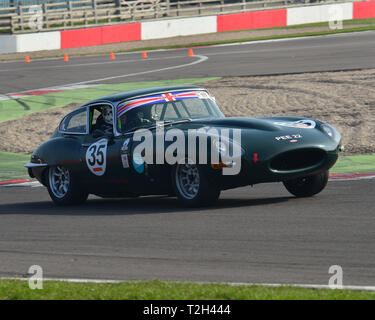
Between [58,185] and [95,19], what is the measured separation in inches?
1332

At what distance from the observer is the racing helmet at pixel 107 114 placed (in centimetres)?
1112

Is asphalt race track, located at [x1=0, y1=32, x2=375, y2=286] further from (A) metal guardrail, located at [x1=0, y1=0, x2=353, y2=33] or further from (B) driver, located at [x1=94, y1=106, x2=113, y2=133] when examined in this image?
(A) metal guardrail, located at [x1=0, y1=0, x2=353, y2=33]

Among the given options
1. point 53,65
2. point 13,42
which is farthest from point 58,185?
point 13,42

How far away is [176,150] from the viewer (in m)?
9.75

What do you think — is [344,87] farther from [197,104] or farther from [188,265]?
[188,265]

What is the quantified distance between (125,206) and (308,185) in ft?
8.05

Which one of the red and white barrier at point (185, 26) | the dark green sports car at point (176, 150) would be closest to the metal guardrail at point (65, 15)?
the red and white barrier at point (185, 26)

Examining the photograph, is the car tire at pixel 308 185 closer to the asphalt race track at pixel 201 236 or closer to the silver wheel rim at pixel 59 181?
the asphalt race track at pixel 201 236

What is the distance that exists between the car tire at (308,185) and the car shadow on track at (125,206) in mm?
147

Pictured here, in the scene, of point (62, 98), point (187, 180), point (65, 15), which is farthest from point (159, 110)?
point (65, 15)

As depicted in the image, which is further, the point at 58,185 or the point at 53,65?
the point at 53,65
